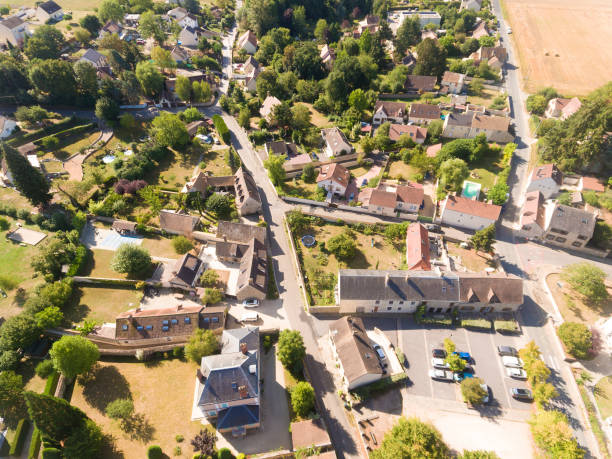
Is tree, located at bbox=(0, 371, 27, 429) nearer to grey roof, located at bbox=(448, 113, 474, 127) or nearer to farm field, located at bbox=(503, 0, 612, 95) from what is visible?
grey roof, located at bbox=(448, 113, 474, 127)

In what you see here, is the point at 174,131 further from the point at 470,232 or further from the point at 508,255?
the point at 508,255

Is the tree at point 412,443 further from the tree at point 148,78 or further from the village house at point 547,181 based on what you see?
the tree at point 148,78

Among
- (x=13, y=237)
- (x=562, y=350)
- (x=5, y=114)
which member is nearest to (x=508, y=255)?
(x=562, y=350)

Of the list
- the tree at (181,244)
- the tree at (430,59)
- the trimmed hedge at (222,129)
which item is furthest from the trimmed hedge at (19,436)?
the tree at (430,59)

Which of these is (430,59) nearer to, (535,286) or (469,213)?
(469,213)

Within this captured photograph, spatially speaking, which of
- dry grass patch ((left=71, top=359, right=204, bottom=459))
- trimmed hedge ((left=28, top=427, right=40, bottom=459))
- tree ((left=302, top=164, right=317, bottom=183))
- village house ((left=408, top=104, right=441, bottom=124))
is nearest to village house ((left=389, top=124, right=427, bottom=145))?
village house ((left=408, top=104, right=441, bottom=124))

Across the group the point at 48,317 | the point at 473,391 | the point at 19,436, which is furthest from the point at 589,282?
the point at 48,317

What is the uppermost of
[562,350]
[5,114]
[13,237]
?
[562,350]
